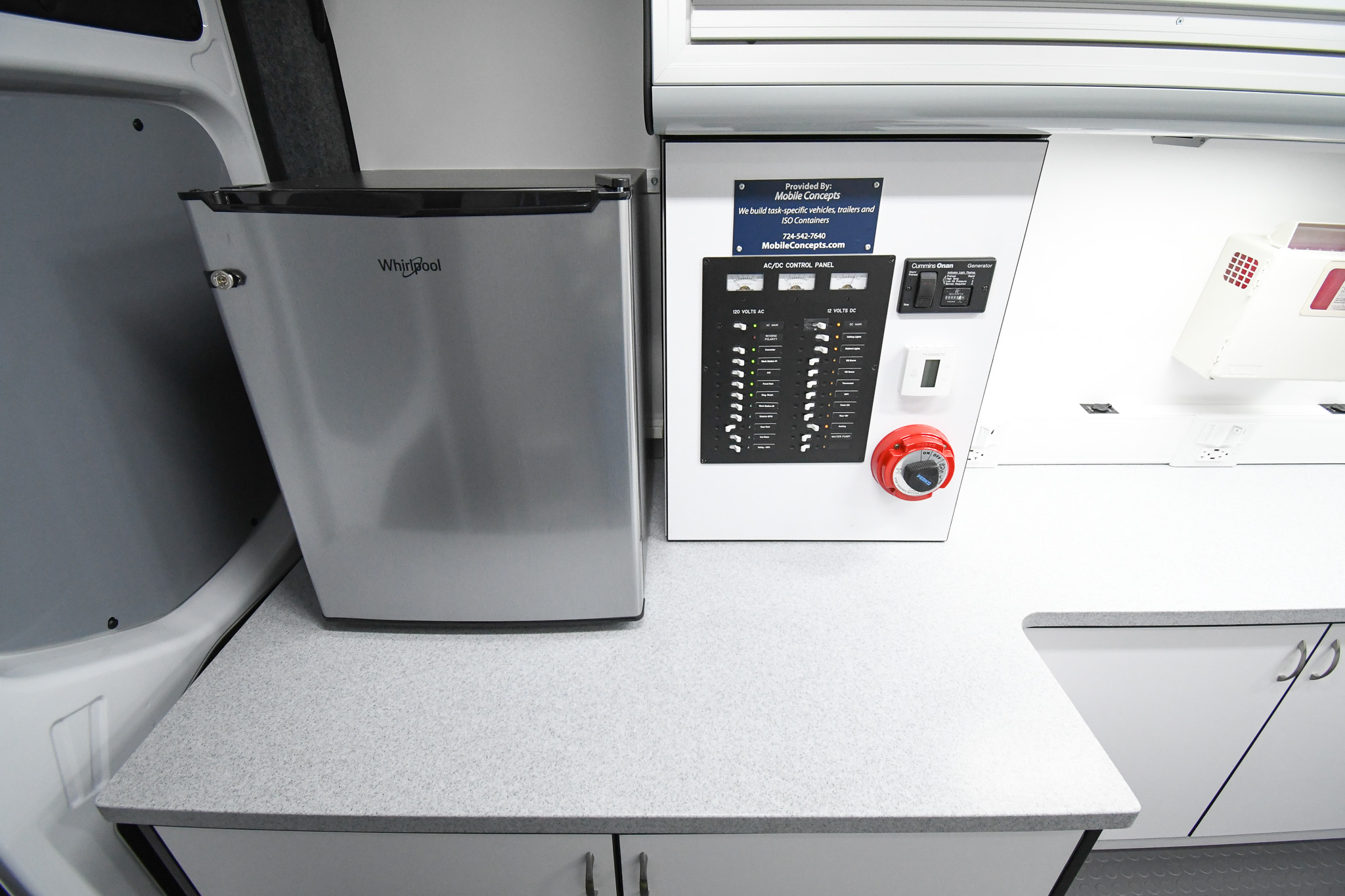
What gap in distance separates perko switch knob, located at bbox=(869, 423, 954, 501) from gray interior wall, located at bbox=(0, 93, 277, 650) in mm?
860

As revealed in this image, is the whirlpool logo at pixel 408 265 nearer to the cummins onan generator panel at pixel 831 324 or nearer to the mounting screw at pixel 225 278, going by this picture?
the mounting screw at pixel 225 278

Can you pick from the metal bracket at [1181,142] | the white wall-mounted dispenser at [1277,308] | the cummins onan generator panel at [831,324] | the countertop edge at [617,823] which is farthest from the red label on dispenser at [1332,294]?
the countertop edge at [617,823]

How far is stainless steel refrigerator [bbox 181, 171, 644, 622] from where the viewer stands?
56 cm

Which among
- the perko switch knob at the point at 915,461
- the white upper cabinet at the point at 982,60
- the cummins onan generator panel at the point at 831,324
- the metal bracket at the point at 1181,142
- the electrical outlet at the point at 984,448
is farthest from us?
the electrical outlet at the point at 984,448

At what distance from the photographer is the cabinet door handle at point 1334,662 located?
91 centimetres

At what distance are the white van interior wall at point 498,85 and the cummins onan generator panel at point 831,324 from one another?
186mm

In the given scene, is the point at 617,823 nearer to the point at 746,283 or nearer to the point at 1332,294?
the point at 746,283

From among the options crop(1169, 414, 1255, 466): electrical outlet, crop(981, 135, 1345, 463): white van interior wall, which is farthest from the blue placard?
crop(1169, 414, 1255, 466): electrical outlet

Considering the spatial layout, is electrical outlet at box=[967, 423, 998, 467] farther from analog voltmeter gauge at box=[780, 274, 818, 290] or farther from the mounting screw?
the mounting screw

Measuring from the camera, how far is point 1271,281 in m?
0.98

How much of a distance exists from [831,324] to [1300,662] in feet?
2.82

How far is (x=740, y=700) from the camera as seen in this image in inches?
27.5

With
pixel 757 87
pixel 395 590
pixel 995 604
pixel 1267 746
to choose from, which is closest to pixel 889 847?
pixel 995 604

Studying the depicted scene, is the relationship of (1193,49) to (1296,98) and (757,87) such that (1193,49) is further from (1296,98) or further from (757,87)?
(757,87)
